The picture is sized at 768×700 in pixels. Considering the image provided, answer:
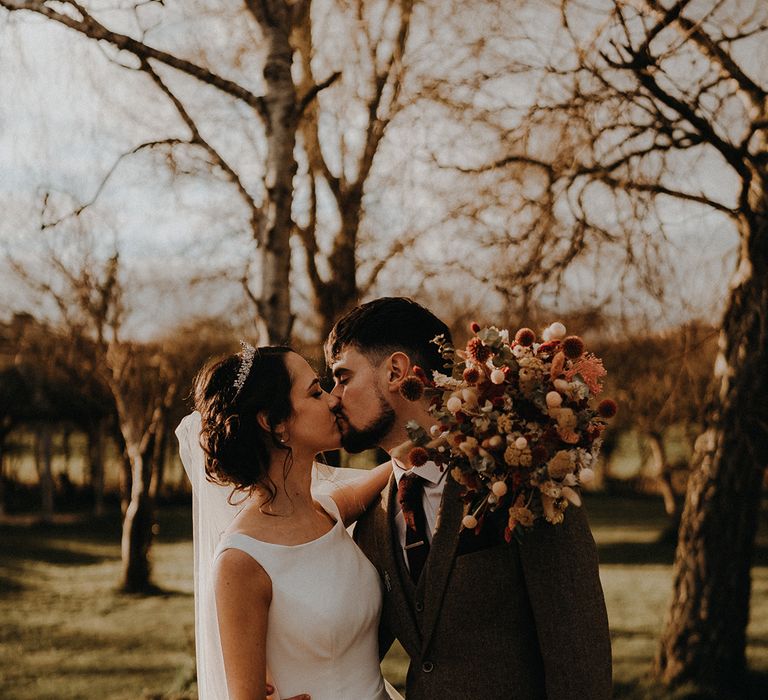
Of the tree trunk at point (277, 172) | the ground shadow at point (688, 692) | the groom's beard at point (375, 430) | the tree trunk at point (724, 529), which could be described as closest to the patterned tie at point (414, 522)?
the groom's beard at point (375, 430)

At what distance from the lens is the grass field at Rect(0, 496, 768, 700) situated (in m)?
7.66

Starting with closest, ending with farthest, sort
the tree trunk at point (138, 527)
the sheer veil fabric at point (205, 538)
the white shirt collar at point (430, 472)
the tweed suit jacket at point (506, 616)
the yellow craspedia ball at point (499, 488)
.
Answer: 1. the yellow craspedia ball at point (499, 488)
2. the tweed suit jacket at point (506, 616)
3. the white shirt collar at point (430, 472)
4. the sheer veil fabric at point (205, 538)
5. the tree trunk at point (138, 527)

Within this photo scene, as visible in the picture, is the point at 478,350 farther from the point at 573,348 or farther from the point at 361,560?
the point at 361,560

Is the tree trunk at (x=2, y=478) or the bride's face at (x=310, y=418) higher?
the bride's face at (x=310, y=418)

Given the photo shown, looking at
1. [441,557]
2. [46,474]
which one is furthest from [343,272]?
[46,474]

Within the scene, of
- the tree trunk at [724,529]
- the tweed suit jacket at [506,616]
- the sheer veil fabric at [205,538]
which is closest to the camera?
the tweed suit jacket at [506,616]

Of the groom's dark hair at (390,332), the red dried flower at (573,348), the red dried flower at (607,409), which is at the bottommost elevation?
the red dried flower at (607,409)

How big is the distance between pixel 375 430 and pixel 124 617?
906 cm

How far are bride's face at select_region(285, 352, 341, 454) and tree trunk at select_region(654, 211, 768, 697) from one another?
4248mm

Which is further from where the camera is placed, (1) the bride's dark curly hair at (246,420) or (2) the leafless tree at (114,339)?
(2) the leafless tree at (114,339)

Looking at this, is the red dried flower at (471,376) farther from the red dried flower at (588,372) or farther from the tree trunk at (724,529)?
the tree trunk at (724,529)

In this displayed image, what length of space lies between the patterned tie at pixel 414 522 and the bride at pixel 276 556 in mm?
261

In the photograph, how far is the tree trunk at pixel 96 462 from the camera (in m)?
19.4

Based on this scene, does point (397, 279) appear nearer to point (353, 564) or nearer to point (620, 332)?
point (620, 332)
